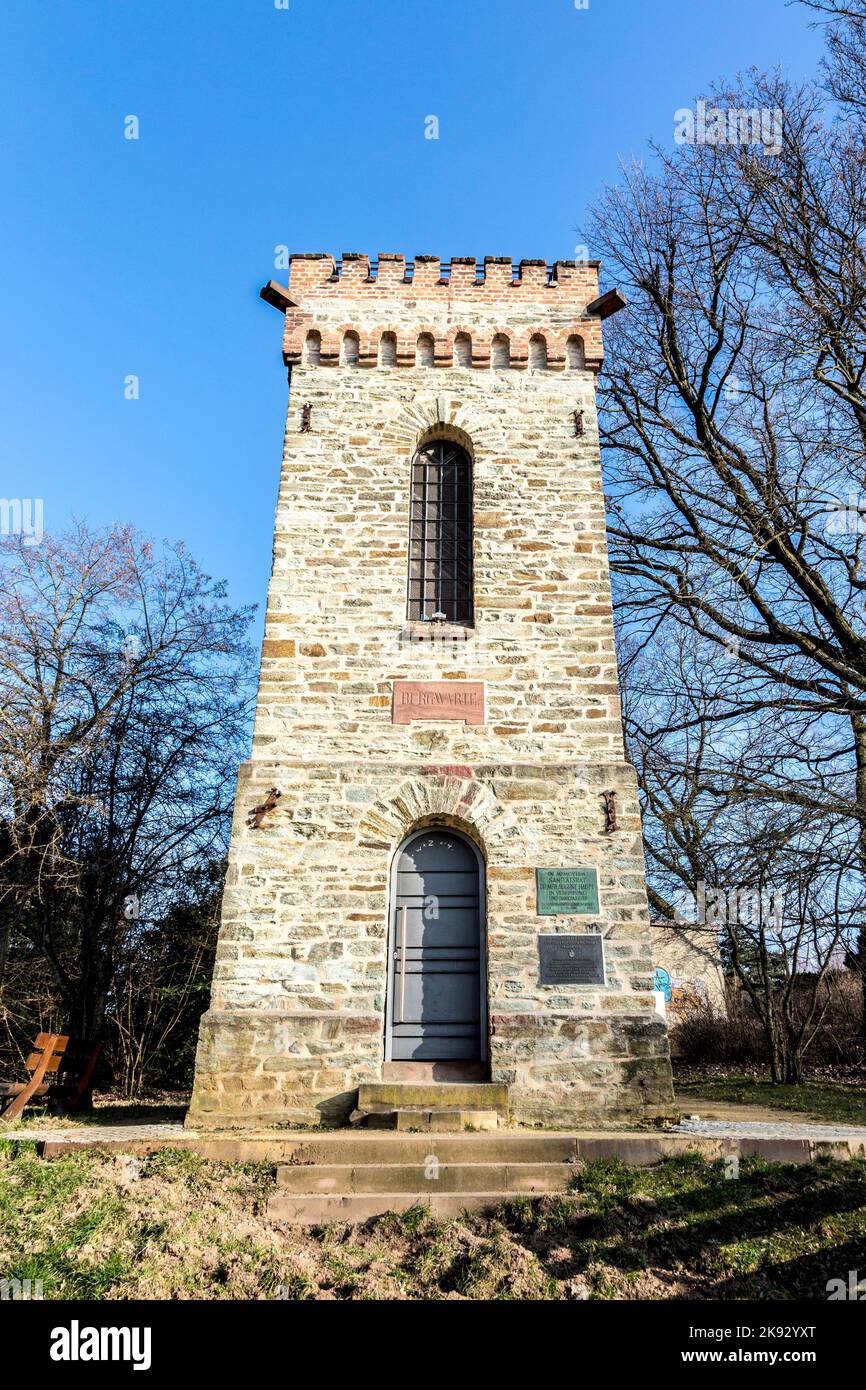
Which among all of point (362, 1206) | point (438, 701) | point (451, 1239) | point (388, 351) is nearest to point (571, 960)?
point (438, 701)

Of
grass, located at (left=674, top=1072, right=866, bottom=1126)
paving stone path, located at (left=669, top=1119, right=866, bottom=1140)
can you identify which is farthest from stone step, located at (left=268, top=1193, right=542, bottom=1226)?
grass, located at (left=674, top=1072, right=866, bottom=1126)

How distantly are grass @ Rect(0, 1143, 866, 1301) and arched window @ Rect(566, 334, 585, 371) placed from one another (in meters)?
8.37

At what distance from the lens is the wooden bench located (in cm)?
816

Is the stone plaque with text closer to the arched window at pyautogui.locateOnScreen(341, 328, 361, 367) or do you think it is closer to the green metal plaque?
the green metal plaque

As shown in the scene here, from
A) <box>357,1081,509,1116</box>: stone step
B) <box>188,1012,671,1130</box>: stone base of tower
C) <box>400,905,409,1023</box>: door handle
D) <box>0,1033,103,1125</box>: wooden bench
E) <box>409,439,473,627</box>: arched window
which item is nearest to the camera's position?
<box>357,1081,509,1116</box>: stone step

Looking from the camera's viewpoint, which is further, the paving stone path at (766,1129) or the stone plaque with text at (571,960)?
the stone plaque with text at (571,960)

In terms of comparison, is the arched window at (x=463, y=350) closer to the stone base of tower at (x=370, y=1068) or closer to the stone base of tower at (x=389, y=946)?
the stone base of tower at (x=389, y=946)

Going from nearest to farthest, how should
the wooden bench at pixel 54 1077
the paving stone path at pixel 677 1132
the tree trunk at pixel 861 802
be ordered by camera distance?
the paving stone path at pixel 677 1132 → the wooden bench at pixel 54 1077 → the tree trunk at pixel 861 802

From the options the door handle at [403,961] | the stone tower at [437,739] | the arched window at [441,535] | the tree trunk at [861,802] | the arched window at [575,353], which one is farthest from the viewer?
the arched window at [575,353]

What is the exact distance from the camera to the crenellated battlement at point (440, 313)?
10.0 meters

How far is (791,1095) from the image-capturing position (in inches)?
421

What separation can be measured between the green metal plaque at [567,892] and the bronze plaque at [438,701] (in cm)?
166

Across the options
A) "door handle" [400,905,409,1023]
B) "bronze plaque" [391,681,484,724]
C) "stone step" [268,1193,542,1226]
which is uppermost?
"bronze plaque" [391,681,484,724]

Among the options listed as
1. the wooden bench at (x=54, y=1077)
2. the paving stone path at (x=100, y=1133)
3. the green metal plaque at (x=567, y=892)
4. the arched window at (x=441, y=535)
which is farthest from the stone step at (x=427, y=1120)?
the arched window at (x=441, y=535)
